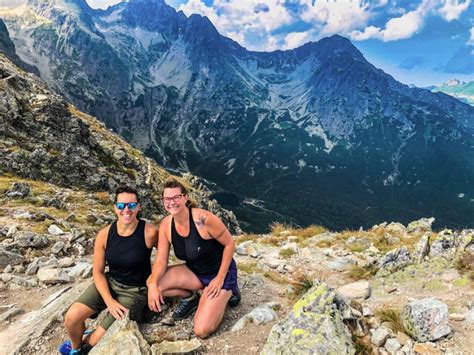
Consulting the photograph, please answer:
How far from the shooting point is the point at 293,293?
9492mm

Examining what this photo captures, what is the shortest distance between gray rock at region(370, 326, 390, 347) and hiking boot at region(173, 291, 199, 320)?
3926mm

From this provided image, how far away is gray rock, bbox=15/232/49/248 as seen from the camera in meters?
12.7

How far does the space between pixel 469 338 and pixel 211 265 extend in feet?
18.8

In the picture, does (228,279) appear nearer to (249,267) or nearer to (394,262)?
(249,267)

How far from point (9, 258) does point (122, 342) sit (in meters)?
7.77

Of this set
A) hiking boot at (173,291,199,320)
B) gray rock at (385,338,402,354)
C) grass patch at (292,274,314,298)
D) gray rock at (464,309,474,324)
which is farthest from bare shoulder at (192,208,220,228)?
gray rock at (464,309,474,324)

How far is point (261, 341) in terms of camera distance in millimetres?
7059

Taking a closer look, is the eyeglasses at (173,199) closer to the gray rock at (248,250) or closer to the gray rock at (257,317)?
the gray rock at (257,317)

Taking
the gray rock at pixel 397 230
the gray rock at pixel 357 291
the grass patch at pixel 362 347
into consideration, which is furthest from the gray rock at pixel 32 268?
the gray rock at pixel 397 230

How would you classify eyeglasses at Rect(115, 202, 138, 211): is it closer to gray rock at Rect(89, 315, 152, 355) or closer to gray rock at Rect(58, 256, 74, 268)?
gray rock at Rect(89, 315, 152, 355)

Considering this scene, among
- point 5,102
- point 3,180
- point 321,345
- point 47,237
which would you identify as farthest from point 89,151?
point 321,345

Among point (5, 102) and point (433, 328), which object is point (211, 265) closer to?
point (433, 328)

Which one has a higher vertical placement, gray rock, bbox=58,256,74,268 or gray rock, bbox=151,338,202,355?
gray rock, bbox=151,338,202,355

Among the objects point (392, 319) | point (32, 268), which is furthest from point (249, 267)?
point (32, 268)
